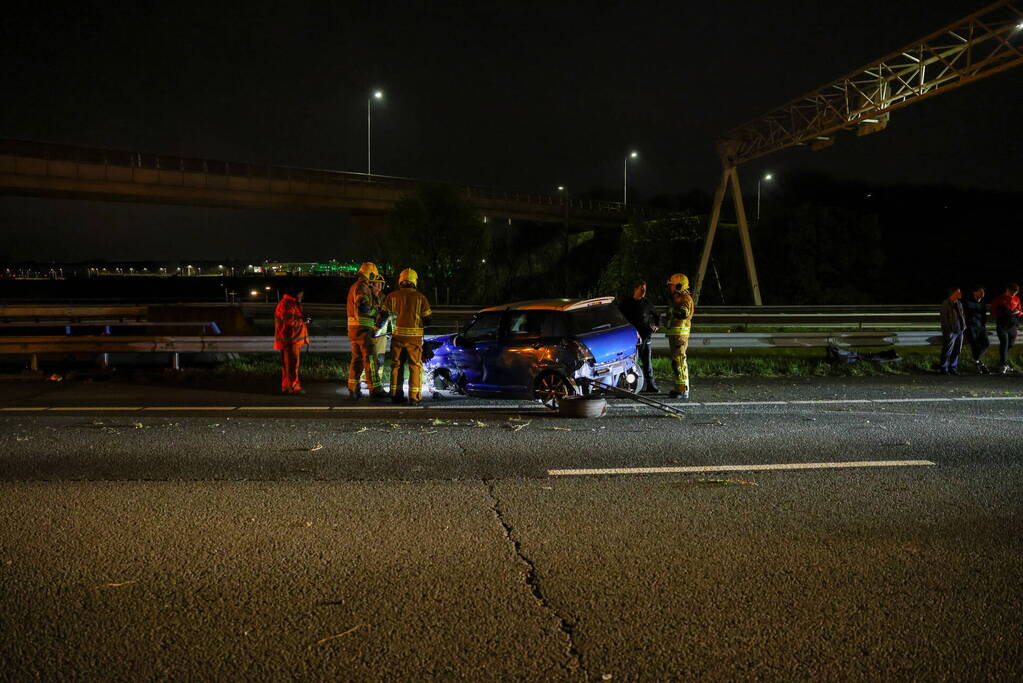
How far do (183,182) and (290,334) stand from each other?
3503 centimetres

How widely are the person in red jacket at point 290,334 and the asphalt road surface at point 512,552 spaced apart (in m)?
3.13

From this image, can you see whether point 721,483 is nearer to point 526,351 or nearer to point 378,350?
point 526,351

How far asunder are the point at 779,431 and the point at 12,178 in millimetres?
40397

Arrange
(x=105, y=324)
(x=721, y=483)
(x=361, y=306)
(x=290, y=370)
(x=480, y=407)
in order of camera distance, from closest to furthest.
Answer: (x=721, y=483)
(x=480, y=407)
(x=361, y=306)
(x=290, y=370)
(x=105, y=324)

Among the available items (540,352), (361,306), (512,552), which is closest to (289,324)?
(361,306)

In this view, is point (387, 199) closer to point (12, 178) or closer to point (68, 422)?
point (12, 178)

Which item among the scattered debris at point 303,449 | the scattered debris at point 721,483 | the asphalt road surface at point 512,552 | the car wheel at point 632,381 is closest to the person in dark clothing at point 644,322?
the car wheel at point 632,381

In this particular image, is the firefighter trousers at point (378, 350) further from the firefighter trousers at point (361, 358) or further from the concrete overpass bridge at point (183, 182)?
the concrete overpass bridge at point (183, 182)

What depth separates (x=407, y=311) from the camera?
35.7 ft

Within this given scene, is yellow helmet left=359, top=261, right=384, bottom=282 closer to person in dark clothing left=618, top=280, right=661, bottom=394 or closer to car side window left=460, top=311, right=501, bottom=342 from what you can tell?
car side window left=460, top=311, right=501, bottom=342

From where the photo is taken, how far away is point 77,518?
18.0ft

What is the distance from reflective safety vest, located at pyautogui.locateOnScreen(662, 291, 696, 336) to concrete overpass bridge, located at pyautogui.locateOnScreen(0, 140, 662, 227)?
116 feet

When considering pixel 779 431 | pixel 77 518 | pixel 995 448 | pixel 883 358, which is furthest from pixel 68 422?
pixel 883 358

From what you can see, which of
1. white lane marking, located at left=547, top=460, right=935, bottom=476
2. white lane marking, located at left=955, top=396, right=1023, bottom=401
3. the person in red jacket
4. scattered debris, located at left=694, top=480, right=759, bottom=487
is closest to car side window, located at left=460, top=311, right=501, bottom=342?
the person in red jacket
